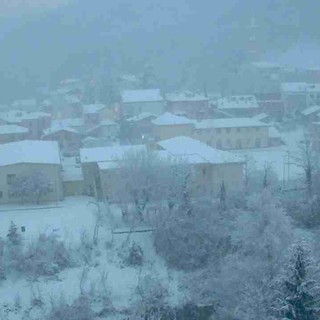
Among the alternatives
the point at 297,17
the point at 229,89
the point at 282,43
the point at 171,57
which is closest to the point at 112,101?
the point at 229,89

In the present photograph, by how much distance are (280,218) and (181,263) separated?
1.67m

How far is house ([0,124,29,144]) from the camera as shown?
17594 millimetres

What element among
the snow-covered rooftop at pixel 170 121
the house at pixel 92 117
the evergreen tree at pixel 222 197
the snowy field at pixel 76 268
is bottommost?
the snowy field at pixel 76 268

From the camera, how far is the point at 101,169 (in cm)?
1209

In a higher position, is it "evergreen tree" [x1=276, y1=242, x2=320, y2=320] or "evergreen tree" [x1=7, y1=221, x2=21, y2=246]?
"evergreen tree" [x1=7, y1=221, x2=21, y2=246]

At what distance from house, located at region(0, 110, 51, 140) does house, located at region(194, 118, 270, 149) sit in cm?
505

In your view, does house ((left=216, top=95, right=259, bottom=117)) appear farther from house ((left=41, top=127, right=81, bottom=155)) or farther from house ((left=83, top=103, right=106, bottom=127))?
house ((left=41, top=127, right=81, bottom=155))

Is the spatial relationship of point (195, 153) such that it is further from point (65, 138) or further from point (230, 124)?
point (65, 138)

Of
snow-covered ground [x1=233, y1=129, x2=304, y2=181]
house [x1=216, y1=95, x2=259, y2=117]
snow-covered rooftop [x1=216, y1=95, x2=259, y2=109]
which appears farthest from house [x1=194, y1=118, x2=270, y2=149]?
snow-covered rooftop [x1=216, y1=95, x2=259, y2=109]

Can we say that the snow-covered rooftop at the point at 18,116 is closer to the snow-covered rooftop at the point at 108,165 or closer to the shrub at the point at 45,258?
the snow-covered rooftop at the point at 108,165

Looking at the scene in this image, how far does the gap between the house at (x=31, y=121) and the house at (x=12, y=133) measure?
3.35 feet

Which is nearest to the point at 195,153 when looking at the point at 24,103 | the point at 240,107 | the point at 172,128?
the point at 172,128

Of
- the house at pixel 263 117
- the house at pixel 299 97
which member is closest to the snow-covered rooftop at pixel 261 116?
the house at pixel 263 117

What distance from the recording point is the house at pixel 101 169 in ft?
39.7
